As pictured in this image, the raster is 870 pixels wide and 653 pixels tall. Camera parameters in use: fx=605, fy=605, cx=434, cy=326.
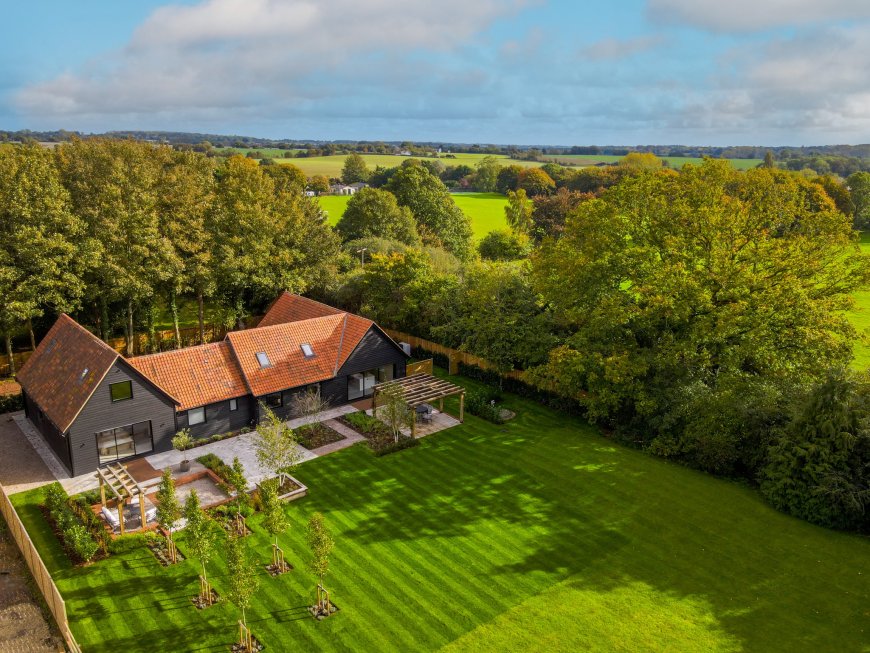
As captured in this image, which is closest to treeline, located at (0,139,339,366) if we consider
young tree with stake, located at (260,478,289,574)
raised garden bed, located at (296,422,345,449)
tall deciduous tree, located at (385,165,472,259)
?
raised garden bed, located at (296,422,345,449)

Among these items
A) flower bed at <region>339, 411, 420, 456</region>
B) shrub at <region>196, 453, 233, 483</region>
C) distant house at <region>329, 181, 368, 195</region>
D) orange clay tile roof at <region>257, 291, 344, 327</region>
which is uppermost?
distant house at <region>329, 181, 368, 195</region>

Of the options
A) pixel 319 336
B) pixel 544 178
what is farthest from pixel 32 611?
pixel 544 178

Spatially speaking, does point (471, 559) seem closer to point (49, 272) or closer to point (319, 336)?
point (319, 336)

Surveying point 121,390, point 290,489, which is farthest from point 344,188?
point 290,489

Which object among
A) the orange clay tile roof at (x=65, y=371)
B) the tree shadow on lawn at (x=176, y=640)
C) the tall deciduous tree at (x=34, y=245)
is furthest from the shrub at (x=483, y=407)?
the tall deciduous tree at (x=34, y=245)

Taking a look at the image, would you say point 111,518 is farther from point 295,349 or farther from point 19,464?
point 295,349

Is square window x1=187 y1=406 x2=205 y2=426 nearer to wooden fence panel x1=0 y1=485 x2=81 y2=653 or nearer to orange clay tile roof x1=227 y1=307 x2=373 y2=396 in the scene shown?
orange clay tile roof x1=227 y1=307 x2=373 y2=396
